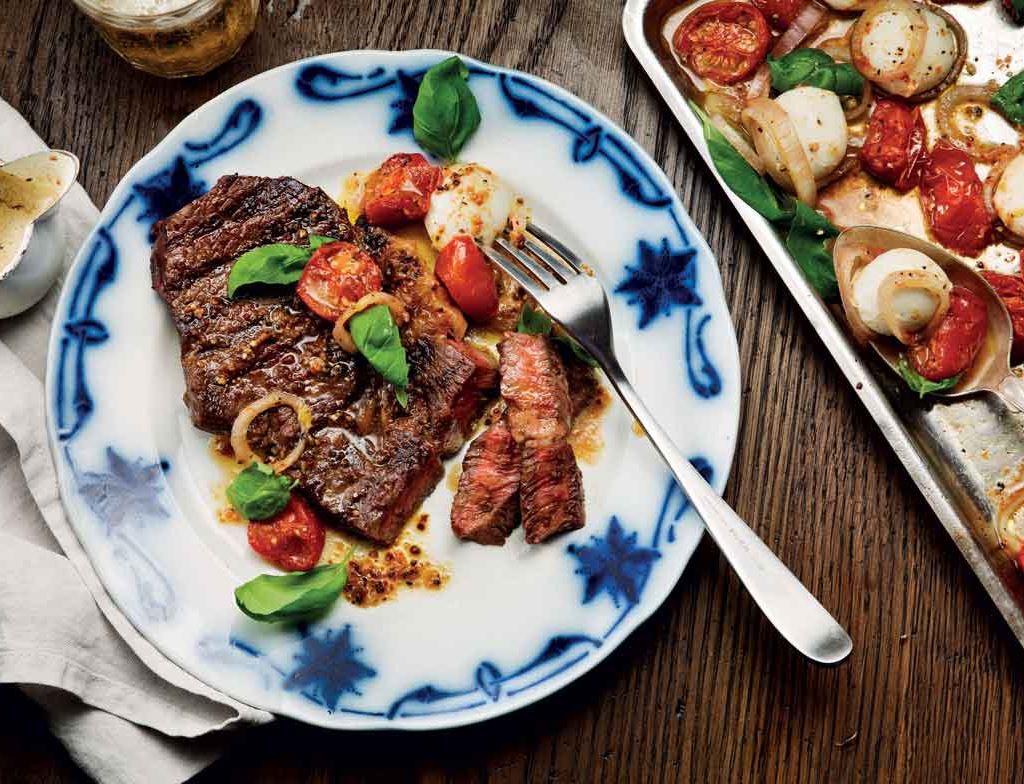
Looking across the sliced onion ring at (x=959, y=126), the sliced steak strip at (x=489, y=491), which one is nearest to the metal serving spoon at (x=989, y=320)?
the sliced onion ring at (x=959, y=126)

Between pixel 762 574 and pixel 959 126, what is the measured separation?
7.19 ft

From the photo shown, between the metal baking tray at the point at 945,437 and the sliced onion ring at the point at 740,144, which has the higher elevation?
the sliced onion ring at the point at 740,144

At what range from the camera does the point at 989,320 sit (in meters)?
4.08

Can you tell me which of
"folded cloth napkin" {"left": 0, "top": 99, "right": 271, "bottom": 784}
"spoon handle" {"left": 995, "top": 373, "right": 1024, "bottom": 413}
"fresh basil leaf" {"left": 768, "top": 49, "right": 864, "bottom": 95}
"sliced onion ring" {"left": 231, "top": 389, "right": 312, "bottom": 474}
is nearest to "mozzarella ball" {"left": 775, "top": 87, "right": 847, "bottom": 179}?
"fresh basil leaf" {"left": 768, "top": 49, "right": 864, "bottom": 95}

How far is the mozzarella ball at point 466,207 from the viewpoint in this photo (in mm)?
3994

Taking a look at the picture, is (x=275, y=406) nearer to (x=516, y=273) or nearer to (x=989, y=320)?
(x=516, y=273)

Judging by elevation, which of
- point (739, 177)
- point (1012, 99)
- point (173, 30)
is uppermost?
point (1012, 99)

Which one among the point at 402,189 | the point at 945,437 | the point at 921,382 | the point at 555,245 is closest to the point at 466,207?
the point at 402,189

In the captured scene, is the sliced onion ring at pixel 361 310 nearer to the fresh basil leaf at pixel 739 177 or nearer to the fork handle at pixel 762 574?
the fork handle at pixel 762 574

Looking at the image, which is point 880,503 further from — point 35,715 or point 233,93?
point 35,715

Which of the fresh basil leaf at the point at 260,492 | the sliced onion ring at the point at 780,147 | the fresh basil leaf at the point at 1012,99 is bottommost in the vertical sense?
the fresh basil leaf at the point at 260,492

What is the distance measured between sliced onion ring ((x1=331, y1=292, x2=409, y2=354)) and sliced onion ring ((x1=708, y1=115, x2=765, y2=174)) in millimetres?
1514

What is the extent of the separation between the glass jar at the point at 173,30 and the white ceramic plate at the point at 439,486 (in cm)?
30

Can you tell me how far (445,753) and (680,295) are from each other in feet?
6.74
